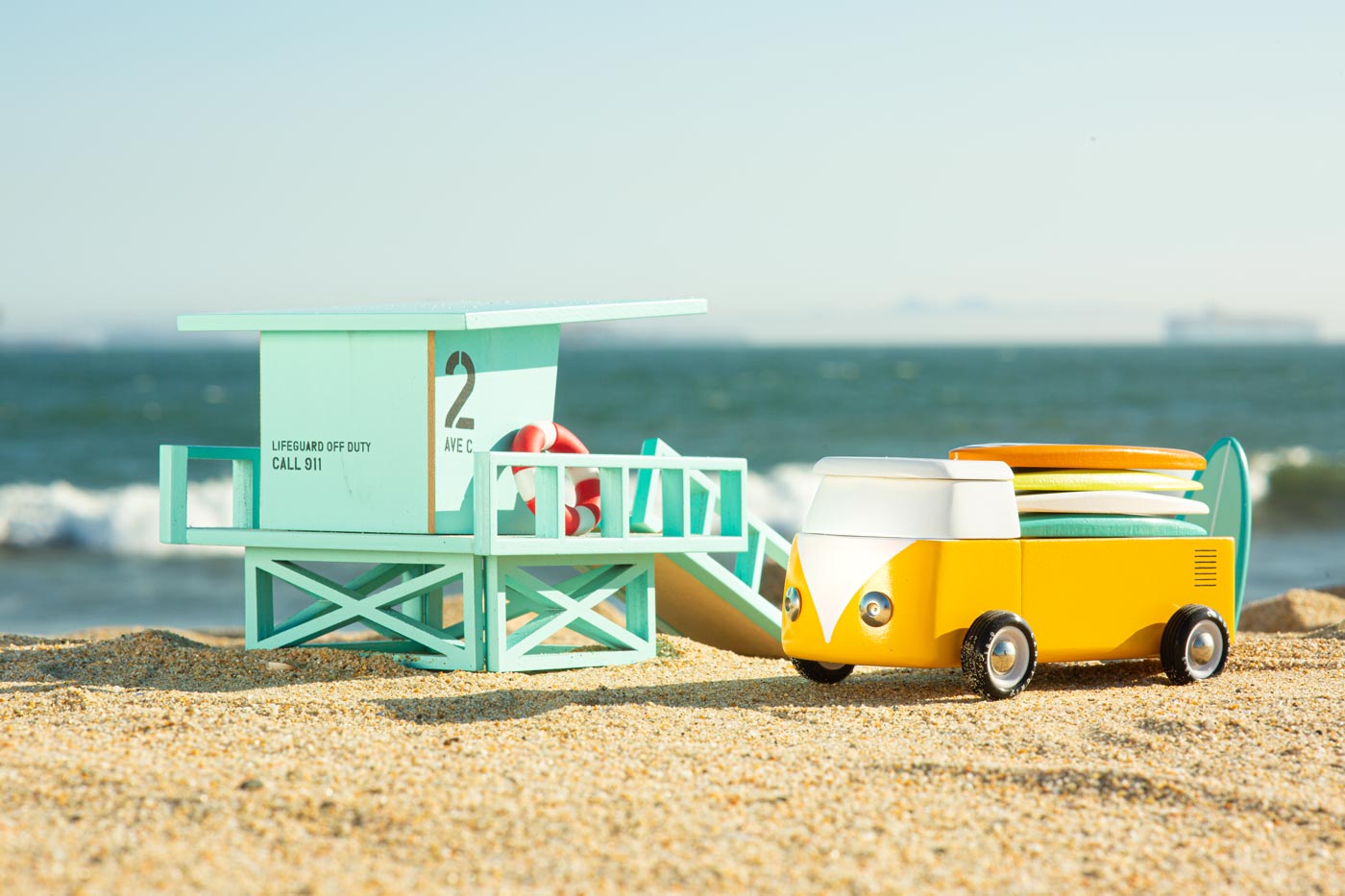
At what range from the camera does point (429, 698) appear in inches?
296

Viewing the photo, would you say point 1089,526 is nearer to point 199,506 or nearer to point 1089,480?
point 1089,480

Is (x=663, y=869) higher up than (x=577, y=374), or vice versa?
(x=577, y=374)

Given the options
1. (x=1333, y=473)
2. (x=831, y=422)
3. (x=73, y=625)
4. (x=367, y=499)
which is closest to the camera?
(x=367, y=499)

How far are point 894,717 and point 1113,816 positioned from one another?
71.3 inches

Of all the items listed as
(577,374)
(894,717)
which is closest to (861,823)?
(894,717)

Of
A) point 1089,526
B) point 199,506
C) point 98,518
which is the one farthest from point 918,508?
point 199,506

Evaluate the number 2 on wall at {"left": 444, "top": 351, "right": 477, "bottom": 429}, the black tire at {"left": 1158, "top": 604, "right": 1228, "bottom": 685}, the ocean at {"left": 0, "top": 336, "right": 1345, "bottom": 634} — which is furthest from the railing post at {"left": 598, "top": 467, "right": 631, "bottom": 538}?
the ocean at {"left": 0, "top": 336, "right": 1345, "bottom": 634}

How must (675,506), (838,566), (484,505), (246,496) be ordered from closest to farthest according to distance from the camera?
(838,566), (484,505), (675,506), (246,496)

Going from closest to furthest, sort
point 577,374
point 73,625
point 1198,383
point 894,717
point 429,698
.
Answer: point 894,717
point 429,698
point 73,625
point 1198,383
point 577,374

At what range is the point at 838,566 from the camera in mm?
7531

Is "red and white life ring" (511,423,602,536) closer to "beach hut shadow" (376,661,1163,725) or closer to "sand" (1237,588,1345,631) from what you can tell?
"beach hut shadow" (376,661,1163,725)

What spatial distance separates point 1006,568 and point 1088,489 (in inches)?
32.1

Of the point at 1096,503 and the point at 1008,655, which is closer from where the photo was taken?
the point at 1008,655

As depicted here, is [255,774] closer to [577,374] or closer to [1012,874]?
[1012,874]
